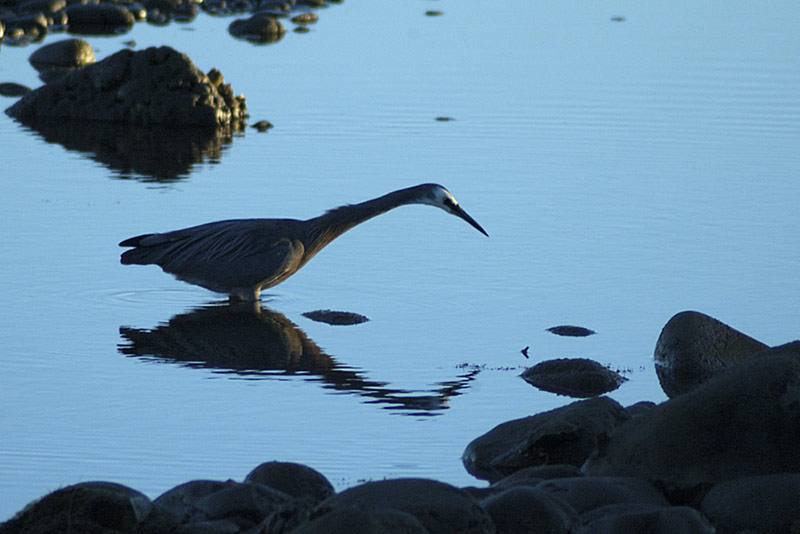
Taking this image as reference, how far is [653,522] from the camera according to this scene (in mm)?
6453

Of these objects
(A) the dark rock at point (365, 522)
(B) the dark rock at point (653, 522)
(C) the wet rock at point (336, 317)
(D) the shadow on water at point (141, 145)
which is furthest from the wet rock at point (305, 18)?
(A) the dark rock at point (365, 522)

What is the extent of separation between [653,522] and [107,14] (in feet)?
86.3

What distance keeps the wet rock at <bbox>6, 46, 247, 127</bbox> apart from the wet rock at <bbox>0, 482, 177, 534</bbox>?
14.0 metres

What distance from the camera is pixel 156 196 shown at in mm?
15727

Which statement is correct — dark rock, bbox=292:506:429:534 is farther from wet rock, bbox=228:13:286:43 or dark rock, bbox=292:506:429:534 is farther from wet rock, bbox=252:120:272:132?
wet rock, bbox=228:13:286:43

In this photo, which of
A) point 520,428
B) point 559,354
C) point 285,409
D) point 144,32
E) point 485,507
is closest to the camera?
point 485,507

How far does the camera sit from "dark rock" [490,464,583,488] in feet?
24.5

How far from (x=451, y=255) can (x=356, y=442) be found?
4994mm

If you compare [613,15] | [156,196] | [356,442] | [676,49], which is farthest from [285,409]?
[613,15]

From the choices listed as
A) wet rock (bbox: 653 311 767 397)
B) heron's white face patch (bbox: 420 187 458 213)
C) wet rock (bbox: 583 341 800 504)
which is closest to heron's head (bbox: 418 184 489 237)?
heron's white face patch (bbox: 420 187 458 213)

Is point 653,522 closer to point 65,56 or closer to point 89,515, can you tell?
point 89,515

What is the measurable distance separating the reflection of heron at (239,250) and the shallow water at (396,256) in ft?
0.90

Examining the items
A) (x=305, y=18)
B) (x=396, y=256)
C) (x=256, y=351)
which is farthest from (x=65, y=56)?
(x=256, y=351)

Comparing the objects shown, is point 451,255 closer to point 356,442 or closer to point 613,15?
point 356,442
